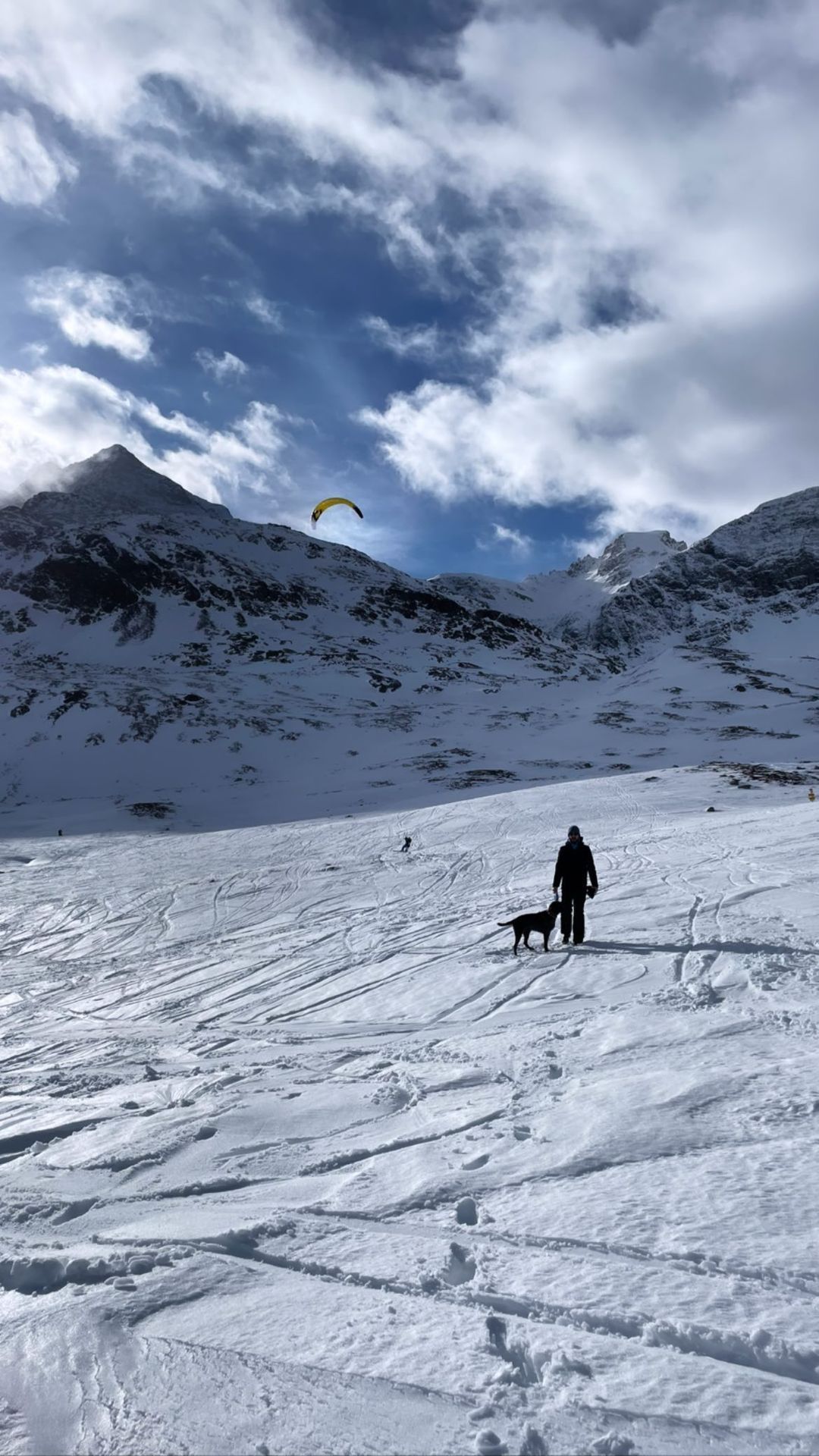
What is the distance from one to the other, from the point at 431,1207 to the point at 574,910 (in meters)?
6.78

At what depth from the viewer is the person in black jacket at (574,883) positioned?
989cm

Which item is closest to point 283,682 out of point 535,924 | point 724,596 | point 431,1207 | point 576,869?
point 576,869

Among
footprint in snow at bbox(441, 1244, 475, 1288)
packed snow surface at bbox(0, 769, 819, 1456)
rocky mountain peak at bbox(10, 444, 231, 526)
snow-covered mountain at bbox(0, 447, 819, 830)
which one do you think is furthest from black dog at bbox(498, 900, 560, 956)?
rocky mountain peak at bbox(10, 444, 231, 526)

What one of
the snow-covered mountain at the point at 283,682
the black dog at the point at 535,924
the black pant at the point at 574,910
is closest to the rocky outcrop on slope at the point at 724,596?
the snow-covered mountain at the point at 283,682

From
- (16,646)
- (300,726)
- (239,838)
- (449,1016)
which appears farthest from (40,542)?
(449,1016)

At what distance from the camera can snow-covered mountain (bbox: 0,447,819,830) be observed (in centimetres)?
4769

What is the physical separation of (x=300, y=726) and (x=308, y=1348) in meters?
60.3

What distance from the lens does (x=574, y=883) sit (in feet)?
32.7

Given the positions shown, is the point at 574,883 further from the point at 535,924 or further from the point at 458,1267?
the point at 458,1267

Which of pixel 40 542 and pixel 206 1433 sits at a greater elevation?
pixel 40 542

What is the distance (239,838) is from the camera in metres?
28.7

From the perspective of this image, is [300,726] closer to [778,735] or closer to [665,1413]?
[778,735]

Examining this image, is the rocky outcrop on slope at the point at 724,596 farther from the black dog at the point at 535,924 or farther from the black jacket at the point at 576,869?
the black dog at the point at 535,924

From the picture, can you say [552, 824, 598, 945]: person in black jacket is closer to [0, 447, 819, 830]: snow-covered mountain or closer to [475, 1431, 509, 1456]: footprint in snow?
[475, 1431, 509, 1456]: footprint in snow
